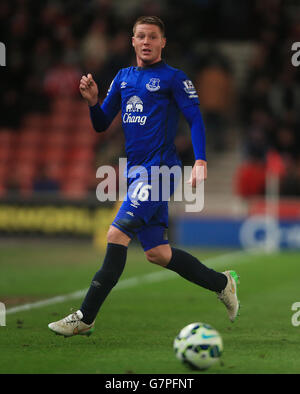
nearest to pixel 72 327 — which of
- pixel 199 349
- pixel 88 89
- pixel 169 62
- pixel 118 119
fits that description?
pixel 199 349

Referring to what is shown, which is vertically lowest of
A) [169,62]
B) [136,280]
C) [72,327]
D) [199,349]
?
[199,349]

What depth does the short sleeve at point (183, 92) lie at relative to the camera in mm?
6504

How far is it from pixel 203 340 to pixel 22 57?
16250 mm

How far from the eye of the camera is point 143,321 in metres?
7.74

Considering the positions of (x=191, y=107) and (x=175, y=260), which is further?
(x=175, y=260)

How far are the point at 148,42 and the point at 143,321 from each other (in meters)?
2.59

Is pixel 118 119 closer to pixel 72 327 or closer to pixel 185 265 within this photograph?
pixel 185 265

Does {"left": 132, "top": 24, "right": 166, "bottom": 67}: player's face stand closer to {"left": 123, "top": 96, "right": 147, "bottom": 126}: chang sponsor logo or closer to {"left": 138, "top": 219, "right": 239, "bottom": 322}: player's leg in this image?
{"left": 123, "top": 96, "right": 147, "bottom": 126}: chang sponsor logo

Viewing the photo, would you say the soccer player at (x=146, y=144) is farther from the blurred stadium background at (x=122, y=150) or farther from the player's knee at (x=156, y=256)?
the blurred stadium background at (x=122, y=150)

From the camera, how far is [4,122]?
810 inches

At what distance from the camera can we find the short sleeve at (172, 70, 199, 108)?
6.50 meters

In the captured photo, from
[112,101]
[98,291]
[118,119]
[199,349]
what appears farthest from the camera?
[118,119]

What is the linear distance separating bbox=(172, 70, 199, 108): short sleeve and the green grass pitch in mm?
1818

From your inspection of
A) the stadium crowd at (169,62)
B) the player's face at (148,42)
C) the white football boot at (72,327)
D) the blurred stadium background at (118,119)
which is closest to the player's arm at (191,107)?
A: the player's face at (148,42)
